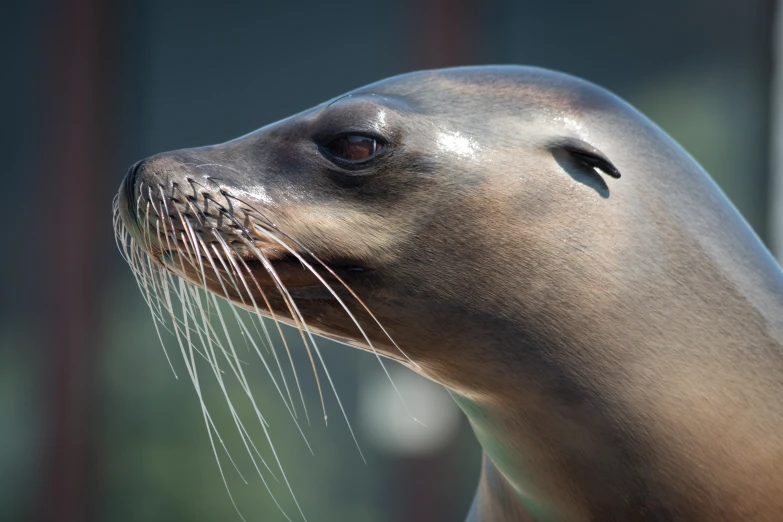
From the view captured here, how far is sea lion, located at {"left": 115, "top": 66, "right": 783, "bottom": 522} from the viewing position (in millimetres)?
1967

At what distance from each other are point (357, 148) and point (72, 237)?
24.5ft

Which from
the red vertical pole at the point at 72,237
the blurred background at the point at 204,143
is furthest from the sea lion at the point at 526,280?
the red vertical pole at the point at 72,237

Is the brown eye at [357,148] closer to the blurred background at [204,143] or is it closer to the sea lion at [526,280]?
the sea lion at [526,280]

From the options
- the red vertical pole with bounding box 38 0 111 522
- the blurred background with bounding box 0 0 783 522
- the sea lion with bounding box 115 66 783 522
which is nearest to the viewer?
the sea lion with bounding box 115 66 783 522

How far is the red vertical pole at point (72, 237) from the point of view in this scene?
8.88 meters

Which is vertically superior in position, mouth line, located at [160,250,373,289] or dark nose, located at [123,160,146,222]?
dark nose, located at [123,160,146,222]

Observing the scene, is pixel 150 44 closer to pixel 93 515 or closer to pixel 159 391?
pixel 159 391

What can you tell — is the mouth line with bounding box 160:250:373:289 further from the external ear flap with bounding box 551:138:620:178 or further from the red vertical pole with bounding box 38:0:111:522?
the red vertical pole with bounding box 38:0:111:522

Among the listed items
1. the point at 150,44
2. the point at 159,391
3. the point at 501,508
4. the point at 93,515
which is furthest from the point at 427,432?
the point at 501,508

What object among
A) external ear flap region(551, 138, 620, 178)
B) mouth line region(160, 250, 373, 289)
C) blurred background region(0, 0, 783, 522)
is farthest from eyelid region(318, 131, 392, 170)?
blurred background region(0, 0, 783, 522)

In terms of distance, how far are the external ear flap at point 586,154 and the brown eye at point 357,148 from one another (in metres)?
0.35

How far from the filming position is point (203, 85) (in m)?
8.99

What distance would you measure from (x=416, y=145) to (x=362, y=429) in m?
6.44

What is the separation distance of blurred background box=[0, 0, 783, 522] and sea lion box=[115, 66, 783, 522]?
19.8ft
